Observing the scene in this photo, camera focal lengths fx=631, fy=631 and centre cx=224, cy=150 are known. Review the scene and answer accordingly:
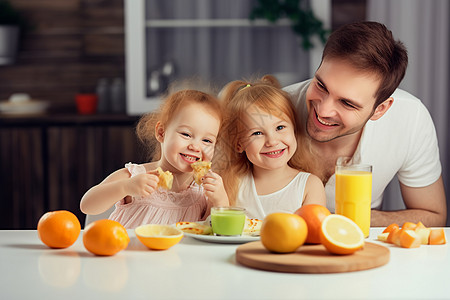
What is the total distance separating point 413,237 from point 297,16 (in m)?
2.77

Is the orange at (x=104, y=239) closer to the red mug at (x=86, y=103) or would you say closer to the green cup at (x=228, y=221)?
the green cup at (x=228, y=221)

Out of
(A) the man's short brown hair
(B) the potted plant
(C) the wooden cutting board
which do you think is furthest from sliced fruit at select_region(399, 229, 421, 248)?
(B) the potted plant

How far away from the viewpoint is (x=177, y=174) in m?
1.98

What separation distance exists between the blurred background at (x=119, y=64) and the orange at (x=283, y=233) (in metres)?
2.54

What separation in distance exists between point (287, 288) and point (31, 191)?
10.3 feet

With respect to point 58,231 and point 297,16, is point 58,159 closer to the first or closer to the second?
point 297,16

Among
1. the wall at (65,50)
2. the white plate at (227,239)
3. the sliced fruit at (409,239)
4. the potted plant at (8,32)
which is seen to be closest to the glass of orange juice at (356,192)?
the sliced fruit at (409,239)

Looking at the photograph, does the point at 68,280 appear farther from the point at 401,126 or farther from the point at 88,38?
the point at 88,38

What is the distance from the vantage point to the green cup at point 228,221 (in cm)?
147

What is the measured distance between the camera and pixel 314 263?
122cm

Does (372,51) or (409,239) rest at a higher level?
(372,51)

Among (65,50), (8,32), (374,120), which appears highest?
(8,32)

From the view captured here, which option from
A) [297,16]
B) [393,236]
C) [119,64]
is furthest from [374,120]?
[119,64]

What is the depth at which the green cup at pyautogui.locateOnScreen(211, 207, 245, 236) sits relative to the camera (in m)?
1.47
